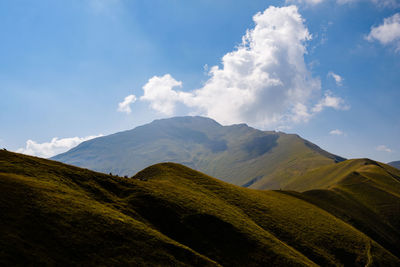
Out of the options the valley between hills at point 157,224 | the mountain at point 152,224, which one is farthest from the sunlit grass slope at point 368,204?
the mountain at point 152,224

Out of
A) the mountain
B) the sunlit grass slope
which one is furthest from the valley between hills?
the sunlit grass slope

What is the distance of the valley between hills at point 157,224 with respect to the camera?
34.2m

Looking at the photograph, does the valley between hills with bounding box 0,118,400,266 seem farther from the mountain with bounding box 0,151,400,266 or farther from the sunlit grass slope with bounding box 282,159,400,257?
the sunlit grass slope with bounding box 282,159,400,257

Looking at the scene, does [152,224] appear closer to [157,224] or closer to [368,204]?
[157,224]

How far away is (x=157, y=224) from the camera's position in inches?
1993

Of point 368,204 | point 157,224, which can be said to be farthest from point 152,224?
point 368,204

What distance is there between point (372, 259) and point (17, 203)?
9237 cm

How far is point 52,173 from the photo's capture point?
166 feet

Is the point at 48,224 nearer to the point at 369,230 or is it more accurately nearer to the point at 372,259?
the point at 372,259

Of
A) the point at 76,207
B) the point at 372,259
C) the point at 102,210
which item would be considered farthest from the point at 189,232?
the point at 372,259

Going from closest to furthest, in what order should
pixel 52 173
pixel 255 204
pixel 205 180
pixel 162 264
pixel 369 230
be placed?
pixel 162 264
pixel 52 173
pixel 255 204
pixel 205 180
pixel 369 230

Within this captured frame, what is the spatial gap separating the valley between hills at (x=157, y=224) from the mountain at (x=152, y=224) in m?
0.15

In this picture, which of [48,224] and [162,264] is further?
[162,264]

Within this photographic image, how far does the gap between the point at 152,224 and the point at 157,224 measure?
117 cm
